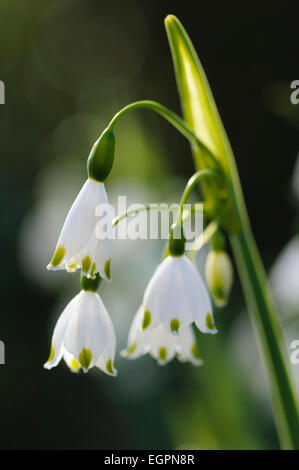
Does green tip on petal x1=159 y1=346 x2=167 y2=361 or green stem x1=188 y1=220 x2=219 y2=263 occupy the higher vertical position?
green stem x1=188 y1=220 x2=219 y2=263

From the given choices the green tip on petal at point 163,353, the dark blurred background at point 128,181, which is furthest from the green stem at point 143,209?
the dark blurred background at point 128,181

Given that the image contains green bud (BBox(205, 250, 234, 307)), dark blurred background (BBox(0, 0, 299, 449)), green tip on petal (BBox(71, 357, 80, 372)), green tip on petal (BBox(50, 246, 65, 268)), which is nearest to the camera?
green tip on petal (BBox(50, 246, 65, 268))

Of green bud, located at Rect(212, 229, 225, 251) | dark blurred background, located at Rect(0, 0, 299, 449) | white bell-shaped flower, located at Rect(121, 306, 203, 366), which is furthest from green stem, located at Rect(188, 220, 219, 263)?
dark blurred background, located at Rect(0, 0, 299, 449)

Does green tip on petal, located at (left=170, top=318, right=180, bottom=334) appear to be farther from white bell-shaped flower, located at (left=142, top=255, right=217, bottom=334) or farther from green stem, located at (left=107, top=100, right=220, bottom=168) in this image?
green stem, located at (left=107, top=100, right=220, bottom=168)

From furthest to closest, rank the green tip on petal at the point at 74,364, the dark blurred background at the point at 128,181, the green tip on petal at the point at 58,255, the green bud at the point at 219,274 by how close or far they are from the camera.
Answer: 1. the dark blurred background at the point at 128,181
2. the green bud at the point at 219,274
3. the green tip on petal at the point at 74,364
4. the green tip on petal at the point at 58,255

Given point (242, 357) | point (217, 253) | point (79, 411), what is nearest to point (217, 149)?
point (217, 253)

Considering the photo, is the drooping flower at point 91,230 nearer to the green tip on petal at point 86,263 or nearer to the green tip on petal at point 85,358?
the green tip on petal at point 86,263

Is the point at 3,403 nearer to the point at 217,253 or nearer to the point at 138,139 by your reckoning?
the point at 138,139
